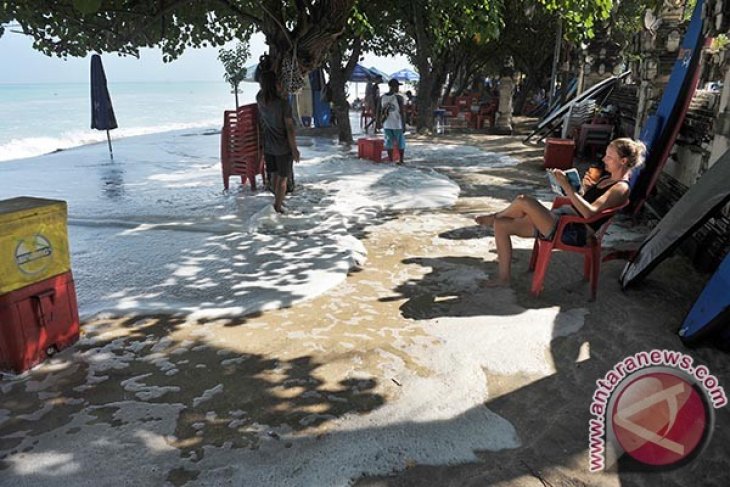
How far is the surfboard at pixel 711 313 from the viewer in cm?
330

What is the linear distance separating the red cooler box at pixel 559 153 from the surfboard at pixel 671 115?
11.2 ft

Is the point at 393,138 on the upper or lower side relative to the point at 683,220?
upper

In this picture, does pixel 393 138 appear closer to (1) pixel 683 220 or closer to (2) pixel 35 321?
(1) pixel 683 220

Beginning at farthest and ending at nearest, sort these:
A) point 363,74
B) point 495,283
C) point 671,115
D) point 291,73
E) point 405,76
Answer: point 405,76 < point 363,74 < point 291,73 < point 671,115 < point 495,283

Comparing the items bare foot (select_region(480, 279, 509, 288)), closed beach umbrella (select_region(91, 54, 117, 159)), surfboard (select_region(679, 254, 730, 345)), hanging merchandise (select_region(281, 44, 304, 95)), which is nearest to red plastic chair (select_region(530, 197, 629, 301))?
bare foot (select_region(480, 279, 509, 288))

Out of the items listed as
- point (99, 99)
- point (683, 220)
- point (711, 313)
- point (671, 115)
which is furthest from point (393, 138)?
point (711, 313)

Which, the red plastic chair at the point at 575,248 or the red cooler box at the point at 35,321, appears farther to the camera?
the red plastic chair at the point at 575,248

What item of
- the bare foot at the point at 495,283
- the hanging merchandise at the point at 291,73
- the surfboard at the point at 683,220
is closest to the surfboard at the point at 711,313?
the surfboard at the point at 683,220

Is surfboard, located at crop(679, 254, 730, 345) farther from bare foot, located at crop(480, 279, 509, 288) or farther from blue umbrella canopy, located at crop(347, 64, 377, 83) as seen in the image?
blue umbrella canopy, located at crop(347, 64, 377, 83)

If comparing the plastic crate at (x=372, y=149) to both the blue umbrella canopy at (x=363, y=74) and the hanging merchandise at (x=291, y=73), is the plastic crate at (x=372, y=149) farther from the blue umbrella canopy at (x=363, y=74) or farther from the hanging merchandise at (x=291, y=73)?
the blue umbrella canopy at (x=363, y=74)

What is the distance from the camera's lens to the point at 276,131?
6695 mm

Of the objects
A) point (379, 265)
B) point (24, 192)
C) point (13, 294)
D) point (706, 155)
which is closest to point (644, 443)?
point (379, 265)

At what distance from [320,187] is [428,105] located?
30.1 feet

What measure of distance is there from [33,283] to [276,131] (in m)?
3.90
